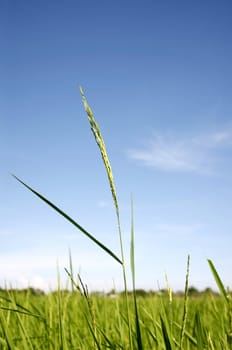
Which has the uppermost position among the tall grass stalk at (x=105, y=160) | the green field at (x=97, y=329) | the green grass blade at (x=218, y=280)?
the tall grass stalk at (x=105, y=160)

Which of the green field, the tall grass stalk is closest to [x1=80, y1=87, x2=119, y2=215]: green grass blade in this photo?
the tall grass stalk

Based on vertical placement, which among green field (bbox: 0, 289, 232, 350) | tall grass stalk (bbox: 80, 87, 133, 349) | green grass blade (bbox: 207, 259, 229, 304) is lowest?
green field (bbox: 0, 289, 232, 350)

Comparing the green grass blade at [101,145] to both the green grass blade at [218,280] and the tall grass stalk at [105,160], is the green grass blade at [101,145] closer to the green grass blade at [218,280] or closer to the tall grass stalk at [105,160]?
the tall grass stalk at [105,160]

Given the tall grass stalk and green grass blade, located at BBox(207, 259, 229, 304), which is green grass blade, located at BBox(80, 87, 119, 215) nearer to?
the tall grass stalk

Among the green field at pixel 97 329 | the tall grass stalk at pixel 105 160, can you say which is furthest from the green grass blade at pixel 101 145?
the green field at pixel 97 329

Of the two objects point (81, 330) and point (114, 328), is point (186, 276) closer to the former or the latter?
point (114, 328)

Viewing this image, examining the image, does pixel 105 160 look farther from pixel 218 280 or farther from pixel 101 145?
pixel 218 280

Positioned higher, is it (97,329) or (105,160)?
(105,160)

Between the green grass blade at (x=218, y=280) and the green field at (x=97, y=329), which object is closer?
the green grass blade at (x=218, y=280)

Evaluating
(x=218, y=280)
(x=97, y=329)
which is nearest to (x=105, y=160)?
(x=218, y=280)

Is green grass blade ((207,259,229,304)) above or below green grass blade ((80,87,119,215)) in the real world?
below

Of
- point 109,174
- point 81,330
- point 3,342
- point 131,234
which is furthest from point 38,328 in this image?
point 109,174

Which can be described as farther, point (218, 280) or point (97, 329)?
point (97, 329)

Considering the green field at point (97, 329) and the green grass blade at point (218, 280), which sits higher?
the green grass blade at point (218, 280)
